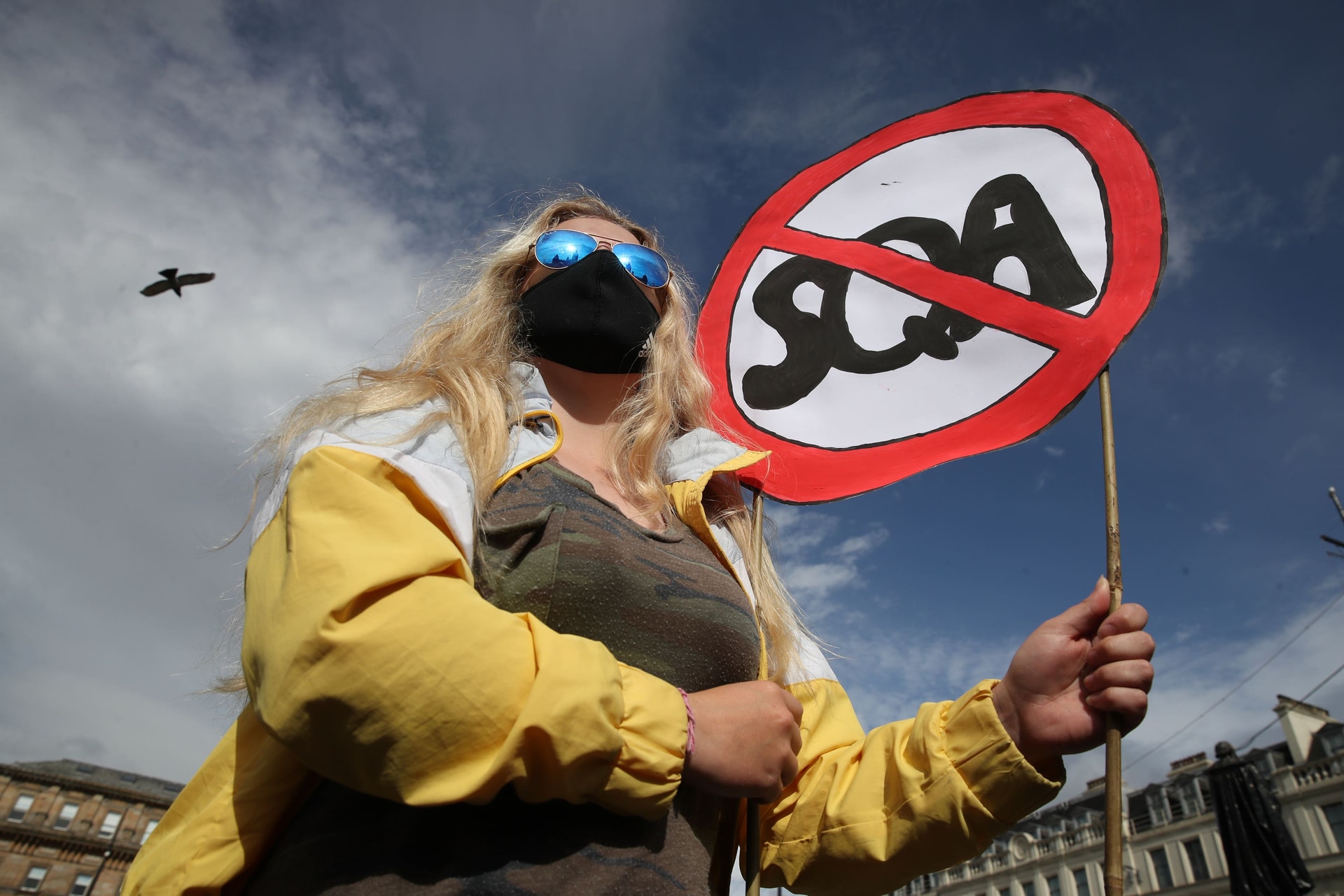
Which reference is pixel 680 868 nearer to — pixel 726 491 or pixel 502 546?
pixel 502 546

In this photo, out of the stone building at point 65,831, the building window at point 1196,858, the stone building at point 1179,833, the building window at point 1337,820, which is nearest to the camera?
the building window at point 1337,820

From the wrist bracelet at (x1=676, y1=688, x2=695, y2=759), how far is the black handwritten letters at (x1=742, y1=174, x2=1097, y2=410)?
167 cm

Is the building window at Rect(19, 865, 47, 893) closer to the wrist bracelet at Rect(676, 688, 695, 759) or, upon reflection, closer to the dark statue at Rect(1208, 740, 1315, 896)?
the dark statue at Rect(1208, 740, 1315, 896)

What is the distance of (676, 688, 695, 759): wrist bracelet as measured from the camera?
4.09 feet

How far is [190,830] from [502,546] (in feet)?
2.17

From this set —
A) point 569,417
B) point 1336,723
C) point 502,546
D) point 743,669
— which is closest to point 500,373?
point 569,417

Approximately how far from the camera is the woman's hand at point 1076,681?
5.08 feet

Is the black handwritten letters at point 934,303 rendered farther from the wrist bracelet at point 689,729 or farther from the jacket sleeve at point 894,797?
the wrist bracelet at point 689,729

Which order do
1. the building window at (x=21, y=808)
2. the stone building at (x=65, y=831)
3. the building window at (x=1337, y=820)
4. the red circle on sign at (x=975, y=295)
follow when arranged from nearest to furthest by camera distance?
the red circle on sign at (x=975, y=295)
the building window at (x=1337, y=820)
the stone building at (x=65, y=831)
the building window at (x=21, y=808)

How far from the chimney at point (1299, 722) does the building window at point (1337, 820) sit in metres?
3.72

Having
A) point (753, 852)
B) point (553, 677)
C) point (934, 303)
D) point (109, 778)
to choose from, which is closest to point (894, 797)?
point (753, 852)

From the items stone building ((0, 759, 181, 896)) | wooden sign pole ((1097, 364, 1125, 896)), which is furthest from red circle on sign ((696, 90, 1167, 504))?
stone building ((0, 759, 181, 896))

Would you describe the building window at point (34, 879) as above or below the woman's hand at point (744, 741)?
above

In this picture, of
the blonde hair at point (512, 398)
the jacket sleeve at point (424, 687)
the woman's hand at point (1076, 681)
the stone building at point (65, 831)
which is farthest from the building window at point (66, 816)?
the woman's hand at point (1076, 681)
